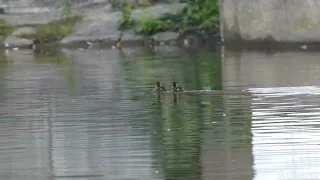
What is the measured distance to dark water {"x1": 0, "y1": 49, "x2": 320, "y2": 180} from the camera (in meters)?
9.12

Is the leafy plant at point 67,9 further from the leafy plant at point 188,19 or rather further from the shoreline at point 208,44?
the leafy plant at point 188,19

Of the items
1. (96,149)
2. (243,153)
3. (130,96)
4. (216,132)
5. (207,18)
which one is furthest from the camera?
(207,18)

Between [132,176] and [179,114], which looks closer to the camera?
[132,176]

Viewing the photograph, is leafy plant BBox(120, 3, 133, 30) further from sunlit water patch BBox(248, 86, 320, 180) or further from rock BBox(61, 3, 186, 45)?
sunlit water patch BBox(248, 86, 320, 180)

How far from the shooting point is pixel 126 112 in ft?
45.2

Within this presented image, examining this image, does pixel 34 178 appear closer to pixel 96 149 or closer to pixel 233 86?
pixel 96 149

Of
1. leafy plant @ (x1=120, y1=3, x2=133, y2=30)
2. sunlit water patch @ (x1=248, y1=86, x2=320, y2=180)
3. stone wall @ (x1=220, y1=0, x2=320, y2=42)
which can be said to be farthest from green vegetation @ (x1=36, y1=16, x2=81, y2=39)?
sunlit water patch @ (x1=248, y1=86, x2=320, y2=180)

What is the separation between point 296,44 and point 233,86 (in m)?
12.0

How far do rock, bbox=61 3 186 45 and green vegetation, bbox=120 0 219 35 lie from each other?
0.29 metres

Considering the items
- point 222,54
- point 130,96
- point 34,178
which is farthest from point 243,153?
point 222,54

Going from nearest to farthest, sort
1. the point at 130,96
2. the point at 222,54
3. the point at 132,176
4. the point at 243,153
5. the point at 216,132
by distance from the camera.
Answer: the point at 132,176 → the point at 243,153 → the point at 216,132 → the point at 130,96 → the point at 222,54

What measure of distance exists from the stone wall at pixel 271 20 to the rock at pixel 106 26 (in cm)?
677

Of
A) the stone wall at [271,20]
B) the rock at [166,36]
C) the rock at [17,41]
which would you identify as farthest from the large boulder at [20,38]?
the stone wall at [271,20]

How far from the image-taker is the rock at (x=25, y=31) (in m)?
38.2
